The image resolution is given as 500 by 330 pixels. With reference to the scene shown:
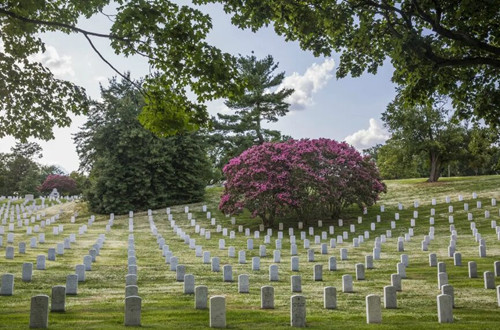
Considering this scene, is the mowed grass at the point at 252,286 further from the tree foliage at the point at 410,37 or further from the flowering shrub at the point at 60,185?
the flowering shrub at the point at 60,185

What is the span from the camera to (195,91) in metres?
11.1

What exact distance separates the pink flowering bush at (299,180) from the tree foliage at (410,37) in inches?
696

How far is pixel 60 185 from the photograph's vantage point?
283ft

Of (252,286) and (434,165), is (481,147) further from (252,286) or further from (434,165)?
(252,286)

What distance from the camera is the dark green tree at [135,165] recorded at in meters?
44.6

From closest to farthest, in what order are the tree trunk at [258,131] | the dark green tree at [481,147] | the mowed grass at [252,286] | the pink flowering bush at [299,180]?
the mowed grass at [252,286] → the dark green tree at [481,147] → the pink flowering bush at [299,180] → the tree trunk at [258,131]

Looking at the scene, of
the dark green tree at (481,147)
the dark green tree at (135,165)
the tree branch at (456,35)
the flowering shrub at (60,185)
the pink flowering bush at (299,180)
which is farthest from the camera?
the flowering shrub at (60,185)

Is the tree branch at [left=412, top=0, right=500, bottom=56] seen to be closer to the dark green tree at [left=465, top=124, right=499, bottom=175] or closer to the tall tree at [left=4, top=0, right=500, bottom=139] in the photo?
the tall tree at [left=4, top=0, right=500, bottom=139]

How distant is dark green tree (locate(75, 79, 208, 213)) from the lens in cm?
4456

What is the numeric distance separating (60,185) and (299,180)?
6763 cm

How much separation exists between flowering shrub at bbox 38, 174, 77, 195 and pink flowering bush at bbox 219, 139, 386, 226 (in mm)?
61905

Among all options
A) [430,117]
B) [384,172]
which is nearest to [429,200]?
[430,117]

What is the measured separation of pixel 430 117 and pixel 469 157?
22.5ft

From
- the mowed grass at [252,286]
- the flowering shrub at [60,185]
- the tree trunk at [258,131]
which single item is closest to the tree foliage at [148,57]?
the mowed grass at [252,286]
